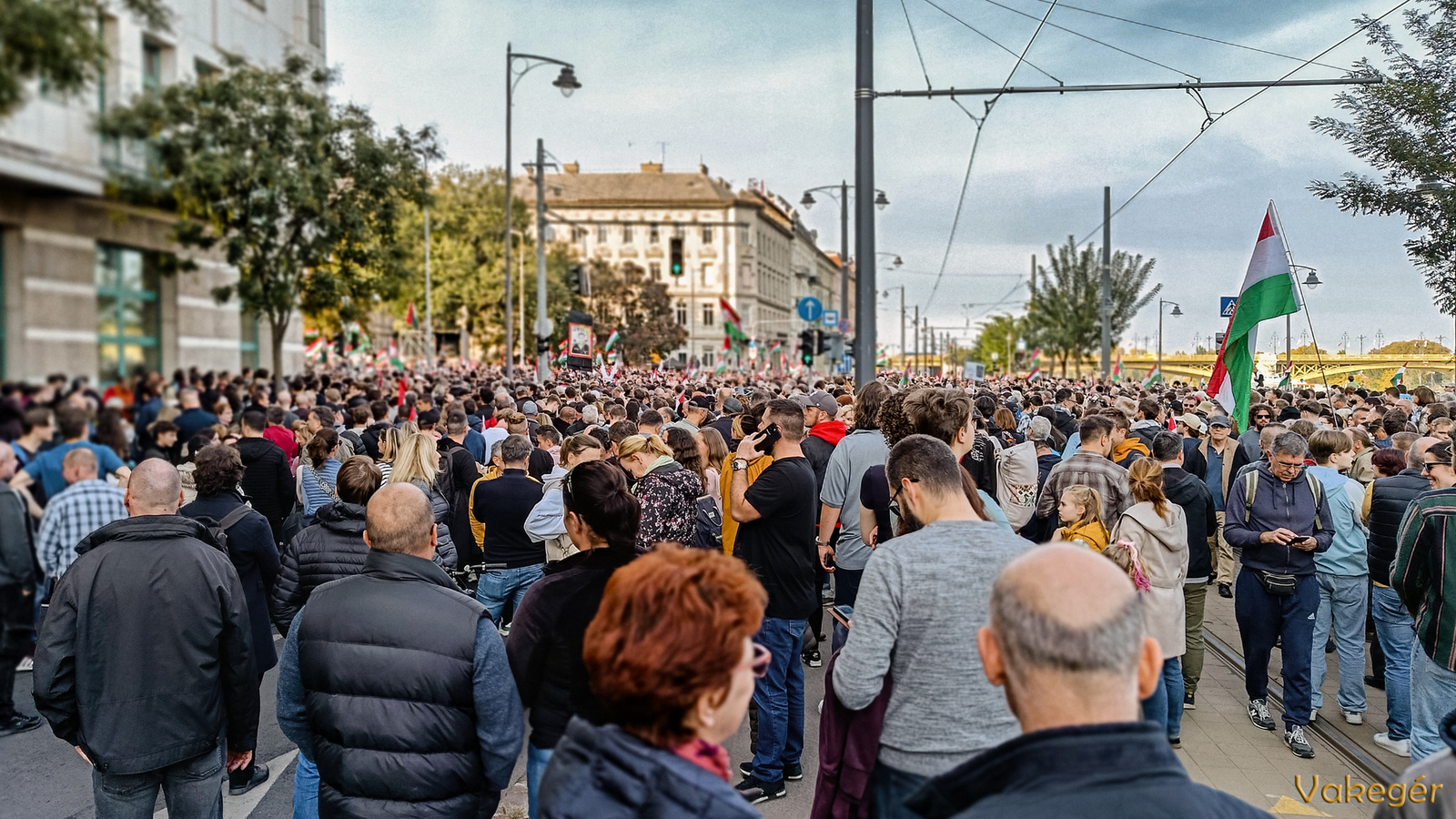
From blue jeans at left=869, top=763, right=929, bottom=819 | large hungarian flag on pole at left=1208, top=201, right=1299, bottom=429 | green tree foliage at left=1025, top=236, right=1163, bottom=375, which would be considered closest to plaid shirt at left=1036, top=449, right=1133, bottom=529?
large hungarian flag on pole at left=1208, top=201, right=1299, bottom=429

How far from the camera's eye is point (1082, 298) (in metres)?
41.0

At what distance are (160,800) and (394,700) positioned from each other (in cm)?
354

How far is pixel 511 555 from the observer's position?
6621mm

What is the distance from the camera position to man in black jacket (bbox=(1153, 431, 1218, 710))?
673cm

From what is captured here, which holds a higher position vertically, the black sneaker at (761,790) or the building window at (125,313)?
the building window at (125,313)

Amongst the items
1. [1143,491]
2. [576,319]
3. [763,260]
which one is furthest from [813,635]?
[763,260]

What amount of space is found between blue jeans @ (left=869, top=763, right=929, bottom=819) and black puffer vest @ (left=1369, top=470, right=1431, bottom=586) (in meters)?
4.48

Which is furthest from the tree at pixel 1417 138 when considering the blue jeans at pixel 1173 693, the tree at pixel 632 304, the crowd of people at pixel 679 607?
the tree at pixel 632 304

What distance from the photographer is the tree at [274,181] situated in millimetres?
1901

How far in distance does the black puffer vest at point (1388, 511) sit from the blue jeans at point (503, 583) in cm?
534

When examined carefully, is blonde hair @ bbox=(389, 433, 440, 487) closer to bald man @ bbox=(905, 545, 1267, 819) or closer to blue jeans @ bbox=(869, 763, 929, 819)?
blue jeans @ bbox=(869, 763, 929, 819)

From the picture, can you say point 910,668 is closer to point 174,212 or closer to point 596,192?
point 174,212

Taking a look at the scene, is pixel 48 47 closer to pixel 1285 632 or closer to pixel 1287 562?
pixel 1287 562

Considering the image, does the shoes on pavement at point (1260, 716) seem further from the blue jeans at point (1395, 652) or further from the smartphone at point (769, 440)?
the smartphone at point (769, 440)
